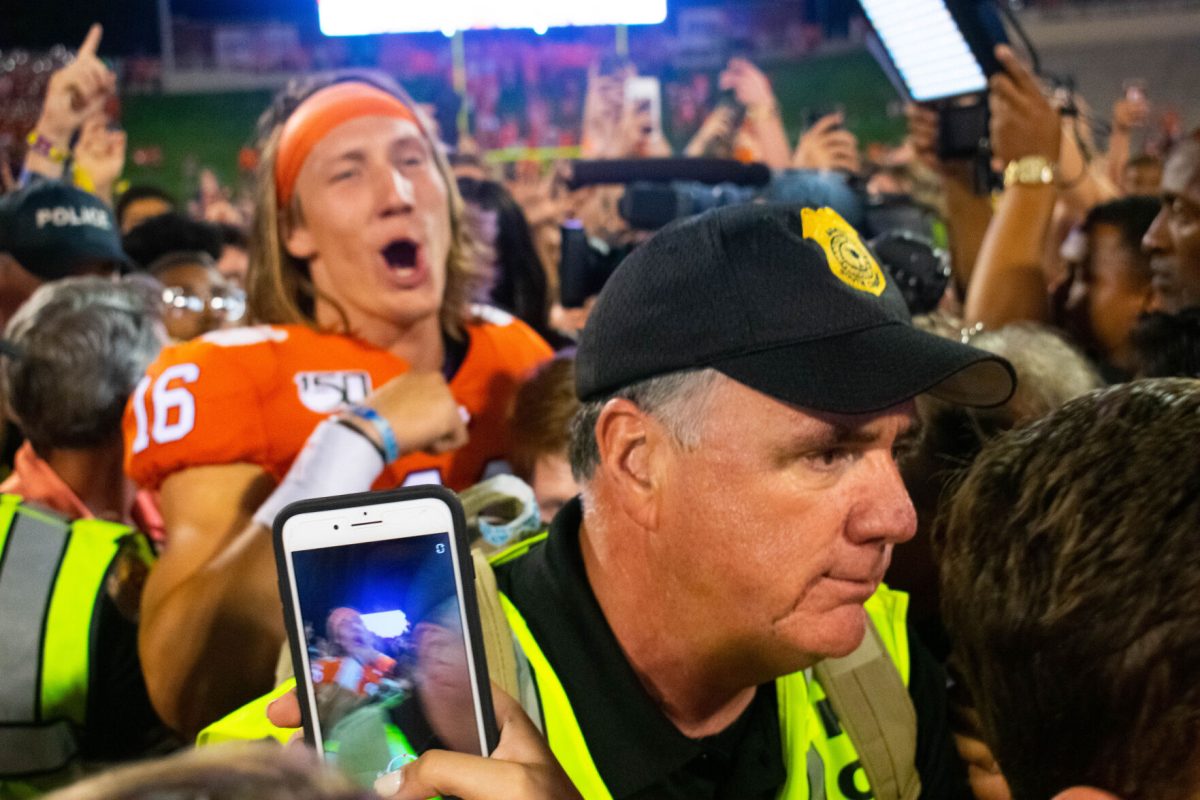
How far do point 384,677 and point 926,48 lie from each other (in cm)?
219

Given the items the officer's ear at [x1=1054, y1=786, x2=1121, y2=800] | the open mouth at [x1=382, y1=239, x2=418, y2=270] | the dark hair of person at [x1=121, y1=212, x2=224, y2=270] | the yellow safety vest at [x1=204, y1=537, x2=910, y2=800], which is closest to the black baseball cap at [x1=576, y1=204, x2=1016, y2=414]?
the yellow safety vest at [x1=204, y1=537, x2=910, y2=800]

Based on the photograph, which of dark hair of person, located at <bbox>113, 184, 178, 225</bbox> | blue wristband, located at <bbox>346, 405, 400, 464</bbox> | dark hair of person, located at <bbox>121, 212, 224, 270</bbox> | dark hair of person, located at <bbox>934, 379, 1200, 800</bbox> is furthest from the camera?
dark hair of person, located at <bbox>113, 184, 178, 225</bbox>

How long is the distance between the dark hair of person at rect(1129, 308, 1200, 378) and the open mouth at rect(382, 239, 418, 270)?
129 centimetres

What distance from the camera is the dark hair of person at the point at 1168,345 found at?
2.05 metres

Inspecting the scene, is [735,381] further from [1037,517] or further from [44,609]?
[44,609]

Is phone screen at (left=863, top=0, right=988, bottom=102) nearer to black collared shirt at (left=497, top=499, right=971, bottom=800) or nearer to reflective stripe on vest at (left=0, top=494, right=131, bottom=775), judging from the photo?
black collared shirt at (left=497, top=499, right=971, bottom=800)

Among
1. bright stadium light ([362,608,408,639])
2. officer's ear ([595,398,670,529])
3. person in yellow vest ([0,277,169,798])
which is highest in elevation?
officer's ear ([595,398,670,529])

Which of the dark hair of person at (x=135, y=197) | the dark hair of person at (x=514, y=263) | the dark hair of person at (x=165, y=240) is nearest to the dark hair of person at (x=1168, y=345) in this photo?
the dark hair of person at (x=514, y=263)

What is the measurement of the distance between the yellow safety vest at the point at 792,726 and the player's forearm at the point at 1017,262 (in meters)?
1.18

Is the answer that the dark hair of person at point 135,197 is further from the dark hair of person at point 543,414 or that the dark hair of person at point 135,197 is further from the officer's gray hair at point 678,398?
the officer's gray hair at point 678,398

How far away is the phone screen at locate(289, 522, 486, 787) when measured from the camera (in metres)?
1.08

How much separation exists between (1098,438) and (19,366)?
Answer: 83.5 inches

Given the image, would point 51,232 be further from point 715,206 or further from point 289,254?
point 715,206

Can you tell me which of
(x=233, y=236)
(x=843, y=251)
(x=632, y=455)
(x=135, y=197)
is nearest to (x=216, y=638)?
(x=632, y=455)
